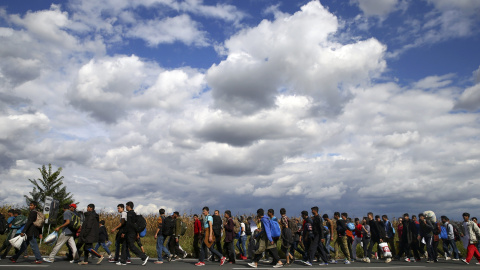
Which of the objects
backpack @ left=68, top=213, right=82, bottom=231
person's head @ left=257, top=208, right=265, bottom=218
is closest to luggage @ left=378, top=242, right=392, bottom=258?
person's head @ left=257, top=208, right=265, bottom=218

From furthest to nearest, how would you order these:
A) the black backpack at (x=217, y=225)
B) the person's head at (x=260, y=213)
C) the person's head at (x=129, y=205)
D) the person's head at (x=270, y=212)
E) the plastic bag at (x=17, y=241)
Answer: the black backpack at (x=217, y=225), the person's head at (x=270, y=212), the person's head at (x=260, y=213), the person's head at (x=129, y=205), the plastic bag at (x=17, y=241)

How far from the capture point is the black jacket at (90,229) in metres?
11.7

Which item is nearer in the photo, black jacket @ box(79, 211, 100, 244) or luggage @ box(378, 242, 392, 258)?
black jacket @ box(79, 211, 100, 244)

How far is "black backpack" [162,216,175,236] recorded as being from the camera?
1361 centimetres

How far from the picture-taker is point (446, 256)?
1727 centimetres

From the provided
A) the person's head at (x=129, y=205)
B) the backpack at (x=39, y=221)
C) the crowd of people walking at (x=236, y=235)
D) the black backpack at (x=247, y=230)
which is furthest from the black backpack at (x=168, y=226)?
the backpack at (x=39, y=221)

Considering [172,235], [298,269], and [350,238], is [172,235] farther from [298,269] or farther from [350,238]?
[350,238]

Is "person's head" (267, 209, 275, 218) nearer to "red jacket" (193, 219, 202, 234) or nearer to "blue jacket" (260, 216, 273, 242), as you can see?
"blue jacket" (260, 216, 273, 242)

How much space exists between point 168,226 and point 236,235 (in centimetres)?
287

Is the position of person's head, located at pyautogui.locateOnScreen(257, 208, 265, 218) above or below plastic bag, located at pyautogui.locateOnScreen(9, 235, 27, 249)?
above

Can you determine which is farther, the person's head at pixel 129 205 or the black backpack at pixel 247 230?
the black backpack at pixel 247 230

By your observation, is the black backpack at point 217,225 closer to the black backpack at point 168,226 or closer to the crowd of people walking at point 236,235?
the crowd of people walking at point 236,235

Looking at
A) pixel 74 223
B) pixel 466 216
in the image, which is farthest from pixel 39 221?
pixel 466 216

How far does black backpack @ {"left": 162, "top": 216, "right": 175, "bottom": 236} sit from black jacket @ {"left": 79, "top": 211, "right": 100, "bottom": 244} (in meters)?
2.61
